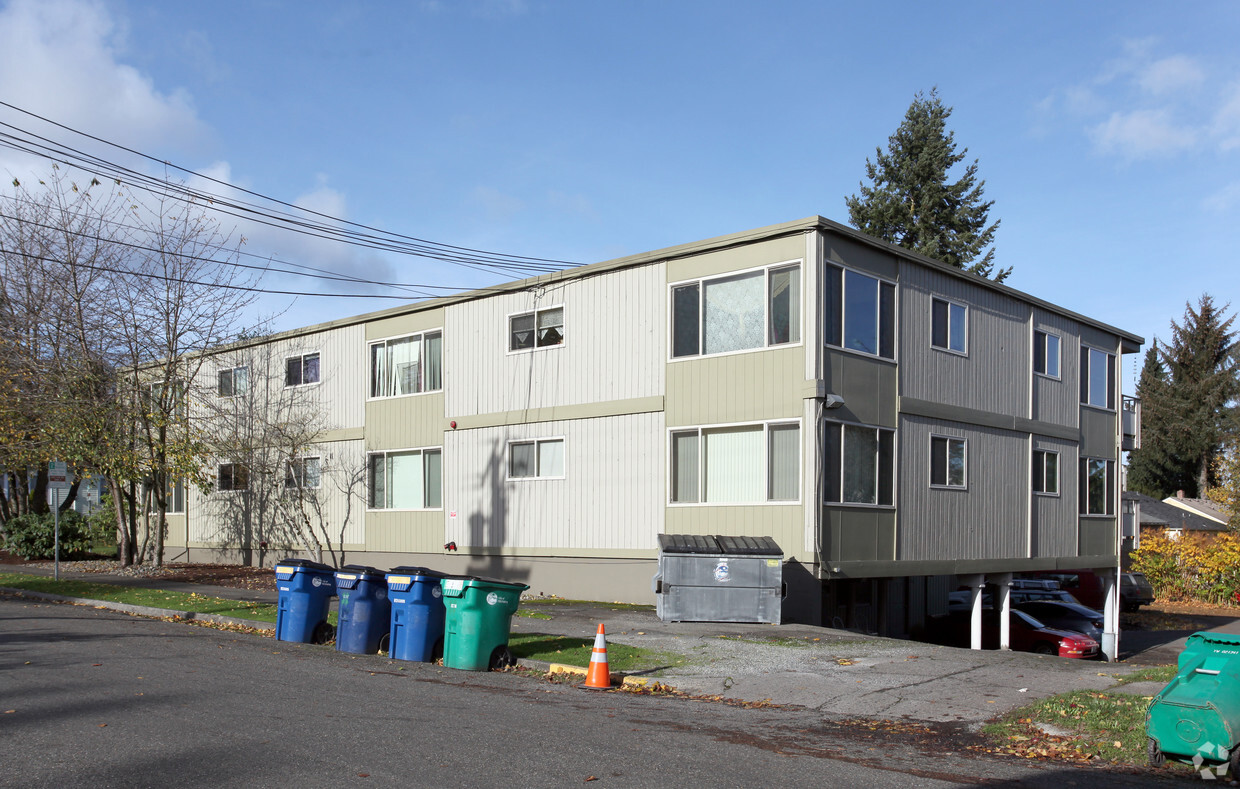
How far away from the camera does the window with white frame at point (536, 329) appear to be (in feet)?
72.8

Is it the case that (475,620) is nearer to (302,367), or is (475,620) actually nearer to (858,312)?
(858,312)

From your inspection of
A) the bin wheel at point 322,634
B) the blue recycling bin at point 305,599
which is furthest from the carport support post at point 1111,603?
the blue recycling bin at point 305,599

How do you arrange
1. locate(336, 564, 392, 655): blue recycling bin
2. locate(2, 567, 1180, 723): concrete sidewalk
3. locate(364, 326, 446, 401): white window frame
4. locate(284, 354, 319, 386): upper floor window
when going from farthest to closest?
locate(284, 354, 319, 386): upper floor window < locate(364, 326, 446, 401): white window frame < locate(336, 564, 392, 655): blue recycling bin < locate(2, 567, 1180, 723): concrete sidewalk

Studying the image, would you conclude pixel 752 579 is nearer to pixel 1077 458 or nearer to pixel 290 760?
pixel 290 760

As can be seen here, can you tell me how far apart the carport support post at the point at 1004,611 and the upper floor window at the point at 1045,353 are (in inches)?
195

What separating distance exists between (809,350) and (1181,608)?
91.7 feet

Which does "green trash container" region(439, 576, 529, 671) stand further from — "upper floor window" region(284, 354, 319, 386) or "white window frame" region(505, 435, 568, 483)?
"upper floor window" region(284, 354, 319, 386)

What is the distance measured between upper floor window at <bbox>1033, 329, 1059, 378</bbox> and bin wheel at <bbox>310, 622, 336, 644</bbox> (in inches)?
676

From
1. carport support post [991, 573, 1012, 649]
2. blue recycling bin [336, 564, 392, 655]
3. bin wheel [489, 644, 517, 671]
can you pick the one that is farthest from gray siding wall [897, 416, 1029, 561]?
blue recycling bin [336, 564, 392, 655]

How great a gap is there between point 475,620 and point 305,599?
134 inches

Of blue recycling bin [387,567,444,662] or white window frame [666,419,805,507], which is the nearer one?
blue recycling bin [387,567,444,662]

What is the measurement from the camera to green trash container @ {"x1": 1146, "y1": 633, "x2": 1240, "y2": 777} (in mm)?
7223

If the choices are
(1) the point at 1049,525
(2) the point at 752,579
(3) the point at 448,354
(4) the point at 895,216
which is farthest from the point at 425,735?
(4) the point at 895,216

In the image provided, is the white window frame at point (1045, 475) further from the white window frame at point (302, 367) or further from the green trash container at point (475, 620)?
the white window frame at point (302, 367)
